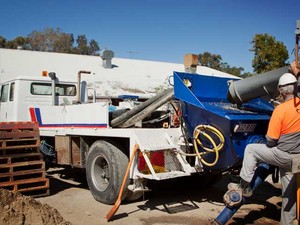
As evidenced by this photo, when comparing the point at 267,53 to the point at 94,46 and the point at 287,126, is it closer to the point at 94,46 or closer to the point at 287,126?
the point at 287,126

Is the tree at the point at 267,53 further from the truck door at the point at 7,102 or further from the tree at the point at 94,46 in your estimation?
the tree at the point at 94,46

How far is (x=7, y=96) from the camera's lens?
360 inches

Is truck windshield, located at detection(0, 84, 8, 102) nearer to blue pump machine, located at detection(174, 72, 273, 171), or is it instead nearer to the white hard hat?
blue pump machine, located at detection(174, 72, 273, 171)

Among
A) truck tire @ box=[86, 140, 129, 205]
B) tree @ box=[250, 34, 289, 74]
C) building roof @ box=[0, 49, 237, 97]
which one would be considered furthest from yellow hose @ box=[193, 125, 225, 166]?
tree @ box=[250, 34, 289, 74]

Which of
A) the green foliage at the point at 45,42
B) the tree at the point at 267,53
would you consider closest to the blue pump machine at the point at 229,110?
the tree at the point at 267,53

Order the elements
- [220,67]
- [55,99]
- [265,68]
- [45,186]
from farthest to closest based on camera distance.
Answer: [220,67] < [265,68] < [55,99] < [45,186]

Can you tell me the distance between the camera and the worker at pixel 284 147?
4125 millimetres

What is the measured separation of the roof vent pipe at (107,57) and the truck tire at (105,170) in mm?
15872

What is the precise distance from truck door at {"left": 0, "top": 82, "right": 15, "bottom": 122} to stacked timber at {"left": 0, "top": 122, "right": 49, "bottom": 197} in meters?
2.17

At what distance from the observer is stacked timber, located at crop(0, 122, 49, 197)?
6.49 m

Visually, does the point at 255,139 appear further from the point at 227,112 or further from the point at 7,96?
the point at 7,96

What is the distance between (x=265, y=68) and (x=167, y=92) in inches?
614

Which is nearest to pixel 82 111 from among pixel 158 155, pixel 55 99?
pixel 158 155

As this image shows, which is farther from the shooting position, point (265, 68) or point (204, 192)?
point (265, 68)
